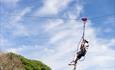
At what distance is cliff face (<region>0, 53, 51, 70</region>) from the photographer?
41094 millimetres

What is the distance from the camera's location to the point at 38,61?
4625 cm

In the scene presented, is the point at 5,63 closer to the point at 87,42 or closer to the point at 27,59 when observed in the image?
the point at 27,59

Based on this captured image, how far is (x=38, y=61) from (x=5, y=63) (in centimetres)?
615

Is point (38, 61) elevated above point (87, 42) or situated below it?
above

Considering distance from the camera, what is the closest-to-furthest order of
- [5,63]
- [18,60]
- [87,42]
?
1. [87,42]
2. [5,63]
3. [18,60]

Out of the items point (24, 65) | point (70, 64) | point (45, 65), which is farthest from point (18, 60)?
point (70, 64)

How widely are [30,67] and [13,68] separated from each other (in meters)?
3.11

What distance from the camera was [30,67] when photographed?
44.1 meters

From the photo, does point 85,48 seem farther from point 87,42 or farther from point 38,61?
point 38,61

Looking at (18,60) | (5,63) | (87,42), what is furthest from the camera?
(18,60)

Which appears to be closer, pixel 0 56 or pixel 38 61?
pixel 0 56

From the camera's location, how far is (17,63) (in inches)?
1695

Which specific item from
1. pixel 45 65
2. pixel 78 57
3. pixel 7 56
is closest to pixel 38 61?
pixel 45 65

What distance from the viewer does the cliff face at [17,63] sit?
1618 inches
